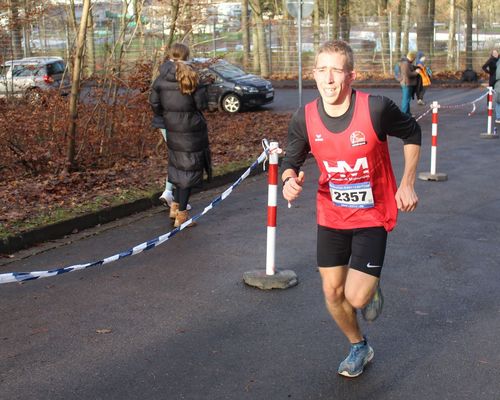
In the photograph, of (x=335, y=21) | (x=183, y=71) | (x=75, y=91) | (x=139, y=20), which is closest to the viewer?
(x=183, y=71)

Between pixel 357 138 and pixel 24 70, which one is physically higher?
pixel 24 70

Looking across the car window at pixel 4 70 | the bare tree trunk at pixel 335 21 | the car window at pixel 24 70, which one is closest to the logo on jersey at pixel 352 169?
the car window at pixel 4 70

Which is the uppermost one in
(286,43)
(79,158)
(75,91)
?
(286,43)

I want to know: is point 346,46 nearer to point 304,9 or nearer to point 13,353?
point 13,353

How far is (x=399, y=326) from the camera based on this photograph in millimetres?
5836

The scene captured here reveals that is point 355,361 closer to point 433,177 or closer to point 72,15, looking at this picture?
point 433,177

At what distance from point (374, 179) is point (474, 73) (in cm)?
3184

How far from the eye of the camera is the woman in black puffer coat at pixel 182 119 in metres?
8.84

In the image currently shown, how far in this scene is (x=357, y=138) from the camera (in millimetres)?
4500

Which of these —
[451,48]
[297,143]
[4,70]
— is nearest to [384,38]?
[451,48]

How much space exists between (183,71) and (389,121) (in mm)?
4561

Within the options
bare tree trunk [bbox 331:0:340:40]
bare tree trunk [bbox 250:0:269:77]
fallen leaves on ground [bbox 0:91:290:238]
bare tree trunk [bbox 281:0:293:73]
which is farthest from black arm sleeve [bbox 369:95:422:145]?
bare tree trunk [bbox 281:0:293:73]

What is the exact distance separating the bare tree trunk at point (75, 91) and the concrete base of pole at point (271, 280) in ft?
19.8

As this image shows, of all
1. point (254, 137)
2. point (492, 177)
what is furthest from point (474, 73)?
point (492, 177)
